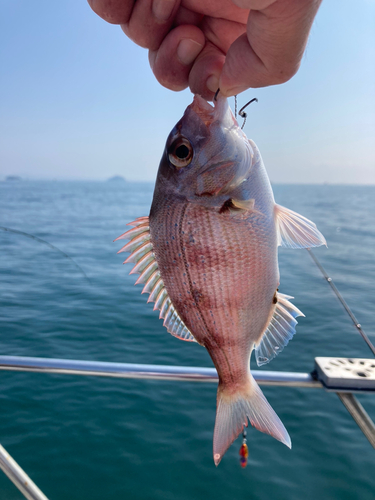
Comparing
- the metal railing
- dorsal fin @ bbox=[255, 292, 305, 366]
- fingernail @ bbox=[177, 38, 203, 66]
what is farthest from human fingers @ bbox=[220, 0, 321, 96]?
the metal railing

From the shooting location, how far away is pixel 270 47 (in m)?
0.94

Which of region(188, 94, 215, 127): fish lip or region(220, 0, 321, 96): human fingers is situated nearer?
region(220, 0, 321, 96): human fingers

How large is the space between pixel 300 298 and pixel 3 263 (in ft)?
33.7

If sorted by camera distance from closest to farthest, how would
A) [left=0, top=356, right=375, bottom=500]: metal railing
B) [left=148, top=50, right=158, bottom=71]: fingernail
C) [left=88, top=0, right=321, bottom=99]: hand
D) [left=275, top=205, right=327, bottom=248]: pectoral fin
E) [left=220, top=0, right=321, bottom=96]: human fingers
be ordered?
[left=220, top=0, right=321, bottom=96]: human fingers → [left=88, top=0, right=321, bottom=99]: hand → [left=275, top=205, right=327, bottom=248]: pectoral fin → [left=148, top=50, right=158, bottom=71]: fingernail → [left=0, top=356, right=375, bottom=500]: metal railing

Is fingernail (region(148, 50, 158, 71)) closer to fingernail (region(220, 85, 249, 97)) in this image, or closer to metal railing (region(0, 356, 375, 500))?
fingernail (region(220, 85, 249, 97))

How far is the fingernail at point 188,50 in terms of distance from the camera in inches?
56.2

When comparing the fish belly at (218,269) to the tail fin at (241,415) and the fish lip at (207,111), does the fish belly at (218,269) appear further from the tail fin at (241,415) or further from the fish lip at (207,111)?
the fish lip at (207,111)

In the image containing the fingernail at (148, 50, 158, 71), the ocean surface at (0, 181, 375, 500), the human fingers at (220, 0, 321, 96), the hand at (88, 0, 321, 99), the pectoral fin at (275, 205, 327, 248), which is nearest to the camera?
the human fingers at (220, 0, 321, 96)

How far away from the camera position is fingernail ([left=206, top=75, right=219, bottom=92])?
52.4 inches

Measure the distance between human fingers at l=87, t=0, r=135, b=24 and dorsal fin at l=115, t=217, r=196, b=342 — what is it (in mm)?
793

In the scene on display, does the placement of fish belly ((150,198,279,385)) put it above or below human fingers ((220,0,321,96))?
below

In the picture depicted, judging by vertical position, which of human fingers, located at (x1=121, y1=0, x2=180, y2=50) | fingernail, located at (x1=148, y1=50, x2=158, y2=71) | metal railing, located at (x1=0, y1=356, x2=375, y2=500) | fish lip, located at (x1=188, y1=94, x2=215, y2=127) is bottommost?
metal railing, located at (x1=0, y1=356, x2=375, y2=500)

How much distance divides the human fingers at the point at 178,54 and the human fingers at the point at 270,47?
1.21ft

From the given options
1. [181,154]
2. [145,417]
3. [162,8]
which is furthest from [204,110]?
[145,417]
